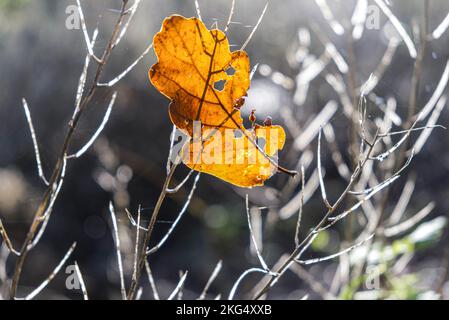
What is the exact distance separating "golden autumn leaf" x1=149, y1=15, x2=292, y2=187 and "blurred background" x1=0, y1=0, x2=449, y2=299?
2155 mm

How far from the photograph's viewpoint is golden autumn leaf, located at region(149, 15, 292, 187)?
0.83 metres

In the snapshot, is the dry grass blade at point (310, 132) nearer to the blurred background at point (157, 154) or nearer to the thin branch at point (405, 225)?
the thin branch at point (405, 225)

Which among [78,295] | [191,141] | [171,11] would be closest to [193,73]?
[191,141]

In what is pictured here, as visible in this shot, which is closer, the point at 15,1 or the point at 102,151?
the point at 102,151

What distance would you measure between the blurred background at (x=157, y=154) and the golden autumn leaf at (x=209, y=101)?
2155 millimetres

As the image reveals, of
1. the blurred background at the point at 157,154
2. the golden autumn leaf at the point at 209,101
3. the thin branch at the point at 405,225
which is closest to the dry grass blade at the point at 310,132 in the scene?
the thin branch at the point at 405,225

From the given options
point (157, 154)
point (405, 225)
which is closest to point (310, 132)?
point (405, 225)

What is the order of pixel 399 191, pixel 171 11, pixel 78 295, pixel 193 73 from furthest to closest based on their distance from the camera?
pixel 171 11
pixel 399 191
pixel 78 295
pixel 193 73

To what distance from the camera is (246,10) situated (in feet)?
13.9

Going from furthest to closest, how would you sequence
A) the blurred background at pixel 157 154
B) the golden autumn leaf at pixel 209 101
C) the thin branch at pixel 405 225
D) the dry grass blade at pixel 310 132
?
the blurred background at pixel 157 154
the dry grass blade at pixel 310 132
the thin branch at pixel 405 225
the golden autumn leaf at pixel 209 101

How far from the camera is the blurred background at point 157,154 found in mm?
3613

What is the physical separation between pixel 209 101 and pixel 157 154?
10.7 feet
